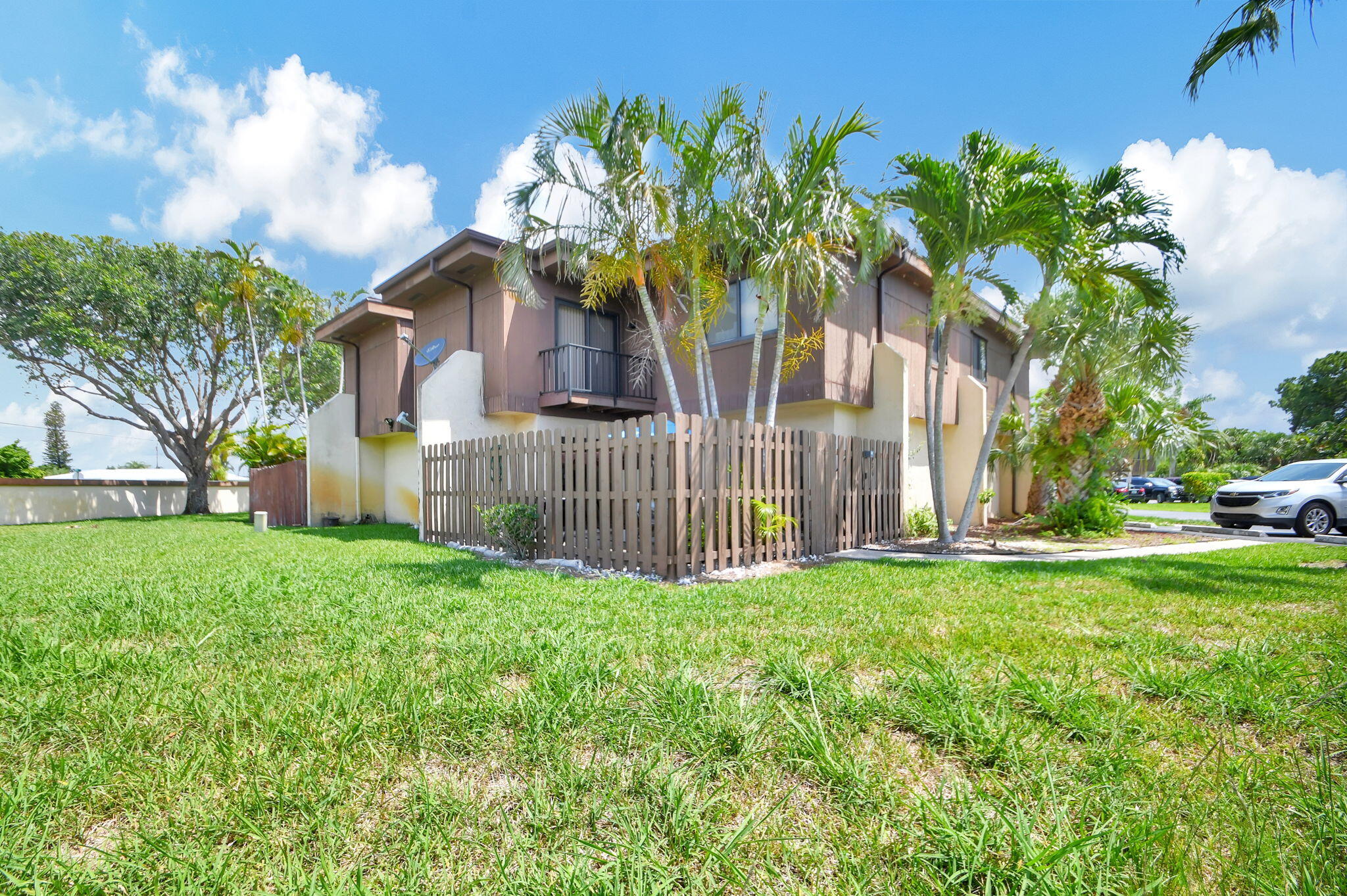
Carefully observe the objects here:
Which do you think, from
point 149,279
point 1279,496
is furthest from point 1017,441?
point 149,279

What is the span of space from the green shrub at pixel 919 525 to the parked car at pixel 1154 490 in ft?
91.6

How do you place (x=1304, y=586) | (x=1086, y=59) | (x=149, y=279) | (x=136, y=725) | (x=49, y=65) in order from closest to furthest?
(x=136, y=725) < (x=1304, y=586) < (x=1086, y=59) < (x=49, y=65) < (x=149, y=279)

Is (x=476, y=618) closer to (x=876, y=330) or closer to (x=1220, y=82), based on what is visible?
(x=1220, y=82)

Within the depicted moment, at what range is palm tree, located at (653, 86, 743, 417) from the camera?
855 cm

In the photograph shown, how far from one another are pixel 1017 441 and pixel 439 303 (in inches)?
625

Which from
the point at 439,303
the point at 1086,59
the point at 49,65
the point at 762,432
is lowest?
the point at 762,432

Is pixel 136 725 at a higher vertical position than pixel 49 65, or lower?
lower

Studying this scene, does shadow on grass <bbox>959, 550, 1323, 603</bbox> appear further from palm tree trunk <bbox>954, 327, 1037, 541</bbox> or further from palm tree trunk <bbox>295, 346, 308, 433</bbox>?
palm tree trunk <bbox>295, 346, 308, 433</bbox>

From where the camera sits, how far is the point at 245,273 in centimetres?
2334

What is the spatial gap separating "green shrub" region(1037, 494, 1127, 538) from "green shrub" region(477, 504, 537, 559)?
10772 mm

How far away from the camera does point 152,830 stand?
1.76 metres

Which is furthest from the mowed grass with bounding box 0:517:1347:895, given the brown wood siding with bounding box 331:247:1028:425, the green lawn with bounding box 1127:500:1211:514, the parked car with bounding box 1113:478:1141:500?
the parked car with bounding box 1113:478:1141:500

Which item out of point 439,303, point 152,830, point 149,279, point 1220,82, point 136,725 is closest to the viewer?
point 152,830

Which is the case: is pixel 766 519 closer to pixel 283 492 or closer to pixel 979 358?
pixel 979 358
